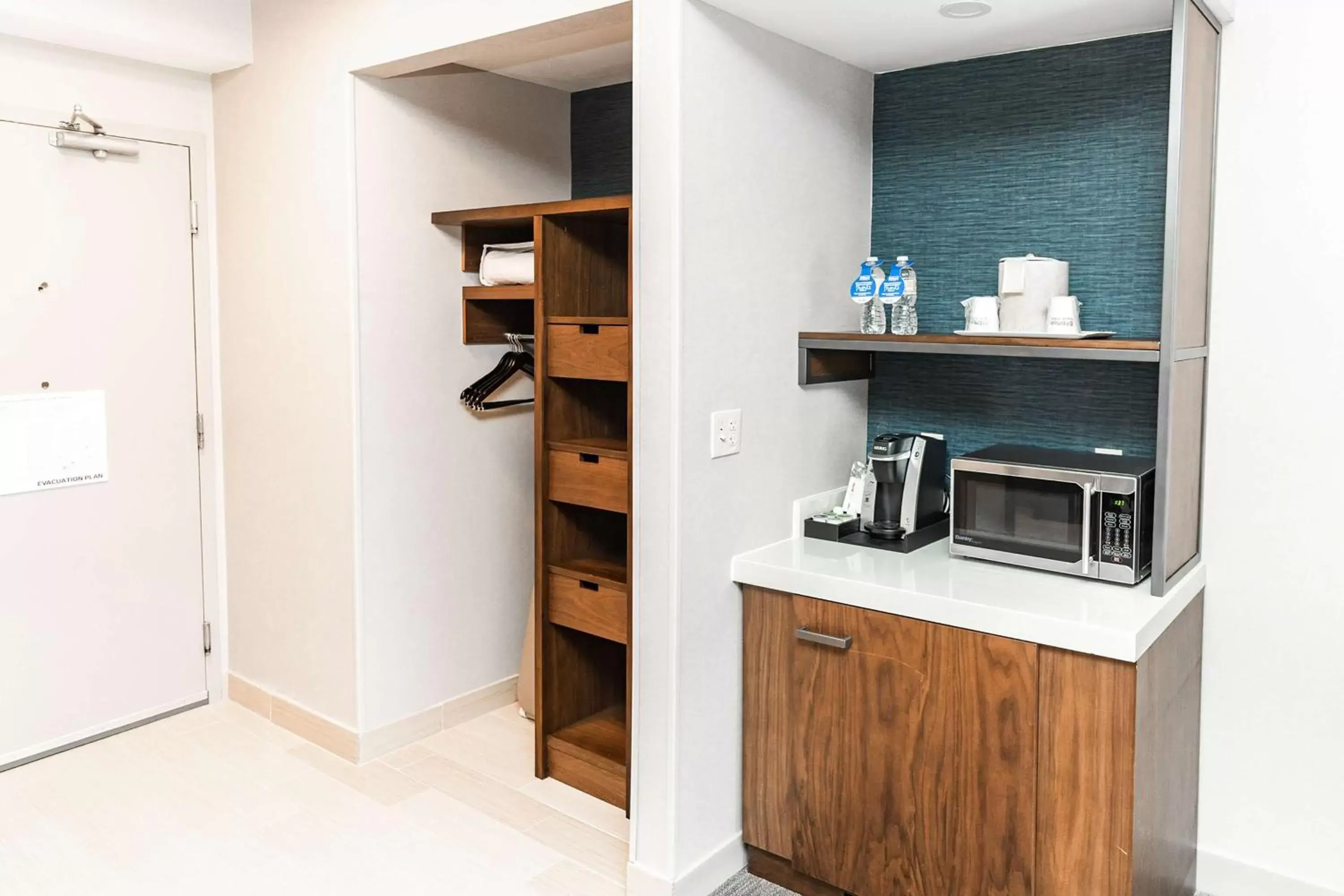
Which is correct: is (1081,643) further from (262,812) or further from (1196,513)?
(262,812)

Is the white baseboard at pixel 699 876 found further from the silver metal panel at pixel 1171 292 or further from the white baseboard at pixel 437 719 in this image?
the silver metal panel at pixel 1171 292

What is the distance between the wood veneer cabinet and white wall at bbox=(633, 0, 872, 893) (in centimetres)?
14

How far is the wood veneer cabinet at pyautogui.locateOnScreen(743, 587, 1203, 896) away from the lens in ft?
6.45

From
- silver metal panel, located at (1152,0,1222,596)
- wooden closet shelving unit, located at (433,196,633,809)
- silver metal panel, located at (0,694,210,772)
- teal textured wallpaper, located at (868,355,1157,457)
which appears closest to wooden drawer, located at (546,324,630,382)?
wooden closet shelving unit, located at (433,196,633,809)

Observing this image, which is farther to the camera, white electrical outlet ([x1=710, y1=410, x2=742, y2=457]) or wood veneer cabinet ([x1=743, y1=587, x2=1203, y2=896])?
white electrical outlet ([x1=710, y1=410, x2=742, y2=457])

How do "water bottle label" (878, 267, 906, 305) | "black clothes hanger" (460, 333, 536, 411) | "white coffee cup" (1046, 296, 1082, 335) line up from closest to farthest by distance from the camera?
"white coffee cup" (1046, 296, 1082, 335)
"water bottle label" (878, 267, 906, 305)
"black clothes hanger" (460, 333, 536, 411)

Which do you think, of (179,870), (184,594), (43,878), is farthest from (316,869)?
(184,594)

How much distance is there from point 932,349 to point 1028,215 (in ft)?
1.72

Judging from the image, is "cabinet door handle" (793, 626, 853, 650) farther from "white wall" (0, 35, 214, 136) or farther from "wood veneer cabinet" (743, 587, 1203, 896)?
"white wall" (0, 35, 214, 136)

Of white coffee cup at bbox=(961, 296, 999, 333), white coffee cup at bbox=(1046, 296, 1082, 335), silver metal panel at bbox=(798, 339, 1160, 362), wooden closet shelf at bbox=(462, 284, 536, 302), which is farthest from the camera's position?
wooden closet shelf at bbox=(462, 284, 536, 302)

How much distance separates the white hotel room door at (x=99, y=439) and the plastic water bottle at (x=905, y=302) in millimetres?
2284

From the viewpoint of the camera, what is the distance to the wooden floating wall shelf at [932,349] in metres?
2.10

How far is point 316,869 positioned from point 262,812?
14.5 inches

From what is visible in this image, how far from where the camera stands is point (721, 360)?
2.36m
